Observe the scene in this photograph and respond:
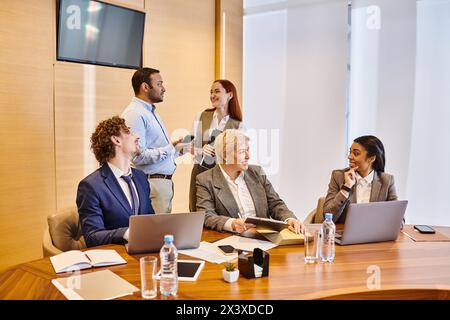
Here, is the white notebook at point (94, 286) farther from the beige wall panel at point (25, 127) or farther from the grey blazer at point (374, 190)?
the beige wall panel at point (25, 127)

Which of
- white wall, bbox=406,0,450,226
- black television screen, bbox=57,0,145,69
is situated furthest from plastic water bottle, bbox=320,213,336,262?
white wall, bbox=406,0,450,226

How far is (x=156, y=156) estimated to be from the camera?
3.36 meters

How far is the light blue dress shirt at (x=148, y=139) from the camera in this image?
3.29 m

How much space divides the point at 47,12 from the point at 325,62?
2.77 meters

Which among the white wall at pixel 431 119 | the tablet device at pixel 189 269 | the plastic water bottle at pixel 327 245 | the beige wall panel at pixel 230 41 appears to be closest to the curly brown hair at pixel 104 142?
the tablet device at pixel 189 269

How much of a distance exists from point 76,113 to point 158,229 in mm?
2119

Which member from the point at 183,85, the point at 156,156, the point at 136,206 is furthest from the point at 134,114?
the point at 183,85

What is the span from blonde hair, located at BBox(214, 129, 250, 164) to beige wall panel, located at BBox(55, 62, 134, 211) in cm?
153

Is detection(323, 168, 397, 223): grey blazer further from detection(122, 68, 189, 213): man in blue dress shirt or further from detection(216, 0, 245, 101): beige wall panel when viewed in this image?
detection(216, 0, 245, 101): beige wall panel

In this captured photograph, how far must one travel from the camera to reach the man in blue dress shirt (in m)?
3.30

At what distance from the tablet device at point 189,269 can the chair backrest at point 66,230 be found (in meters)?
0.72
